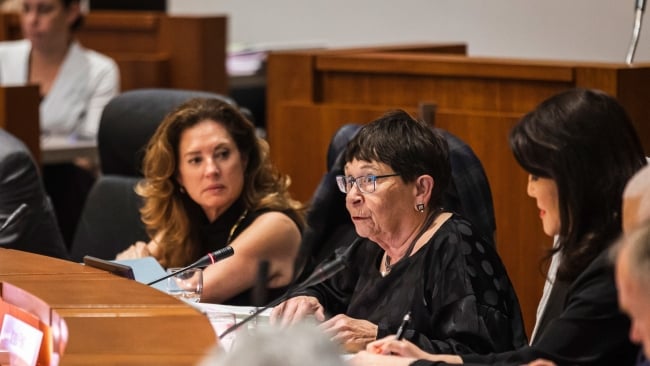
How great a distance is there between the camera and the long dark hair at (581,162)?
2188 millimetres

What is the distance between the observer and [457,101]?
12.7 ft

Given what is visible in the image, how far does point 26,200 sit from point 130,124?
531 mm

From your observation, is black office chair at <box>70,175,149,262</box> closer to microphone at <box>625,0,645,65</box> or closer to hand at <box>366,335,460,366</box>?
microphone at <box>625,0,645,65</box>

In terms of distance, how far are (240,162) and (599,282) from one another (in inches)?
58.3

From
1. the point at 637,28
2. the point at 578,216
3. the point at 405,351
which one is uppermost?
the point at 637,28

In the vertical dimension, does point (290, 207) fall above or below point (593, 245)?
below

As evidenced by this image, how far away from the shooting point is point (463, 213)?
3020 mm

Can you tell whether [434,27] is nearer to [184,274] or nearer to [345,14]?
[345,14]

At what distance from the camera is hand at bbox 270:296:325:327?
264cm

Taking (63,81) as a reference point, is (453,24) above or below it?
above

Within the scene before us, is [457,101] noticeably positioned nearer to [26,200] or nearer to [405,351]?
[26,200]

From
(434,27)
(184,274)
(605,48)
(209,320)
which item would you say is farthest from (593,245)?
(434,27)

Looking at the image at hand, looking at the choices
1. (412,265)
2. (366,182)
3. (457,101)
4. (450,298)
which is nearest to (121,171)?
(457,101)

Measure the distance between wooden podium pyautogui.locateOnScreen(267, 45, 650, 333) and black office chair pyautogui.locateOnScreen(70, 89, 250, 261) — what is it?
0.27 meters
